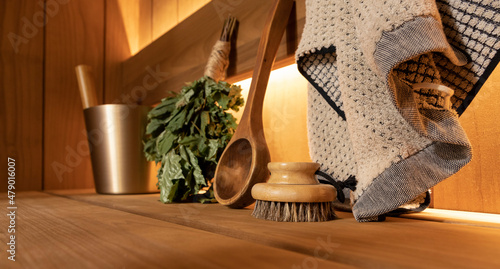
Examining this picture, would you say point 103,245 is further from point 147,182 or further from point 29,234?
point 147,182

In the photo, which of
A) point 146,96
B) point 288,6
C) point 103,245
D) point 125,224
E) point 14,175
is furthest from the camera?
point 146,96

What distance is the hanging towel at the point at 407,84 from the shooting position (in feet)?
1.20

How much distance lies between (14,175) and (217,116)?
73 centimetres

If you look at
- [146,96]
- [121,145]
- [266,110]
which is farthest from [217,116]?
[146,96]

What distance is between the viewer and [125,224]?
1.44 ft

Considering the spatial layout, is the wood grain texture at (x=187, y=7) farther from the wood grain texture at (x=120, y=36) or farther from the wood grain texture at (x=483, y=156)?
the wood grain texture at (x=483, y=156)

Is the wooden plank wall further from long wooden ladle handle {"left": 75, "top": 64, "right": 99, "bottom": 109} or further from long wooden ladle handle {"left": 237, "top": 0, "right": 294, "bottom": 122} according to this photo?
long wooden ladle handle {"left": 237, "top": 0, "right": 294, "bottom": 122}

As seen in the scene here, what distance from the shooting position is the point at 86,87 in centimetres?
103

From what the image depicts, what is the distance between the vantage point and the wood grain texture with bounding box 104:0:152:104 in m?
1.32

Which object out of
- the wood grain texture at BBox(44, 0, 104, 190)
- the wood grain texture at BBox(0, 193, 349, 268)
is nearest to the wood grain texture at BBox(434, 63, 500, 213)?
the wood grain texture at BBox(0, 193, 349, 268)

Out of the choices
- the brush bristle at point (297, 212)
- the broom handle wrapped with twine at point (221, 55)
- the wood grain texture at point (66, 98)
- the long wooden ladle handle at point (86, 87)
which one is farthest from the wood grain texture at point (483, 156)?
the wood grain texture at point (66, 98)

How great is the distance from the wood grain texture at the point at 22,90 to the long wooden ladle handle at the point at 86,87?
22 centimetres

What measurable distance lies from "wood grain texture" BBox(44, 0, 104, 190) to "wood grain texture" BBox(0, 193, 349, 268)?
0.80 metres

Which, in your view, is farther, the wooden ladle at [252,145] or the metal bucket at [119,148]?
the metal bucket at [119,148]
